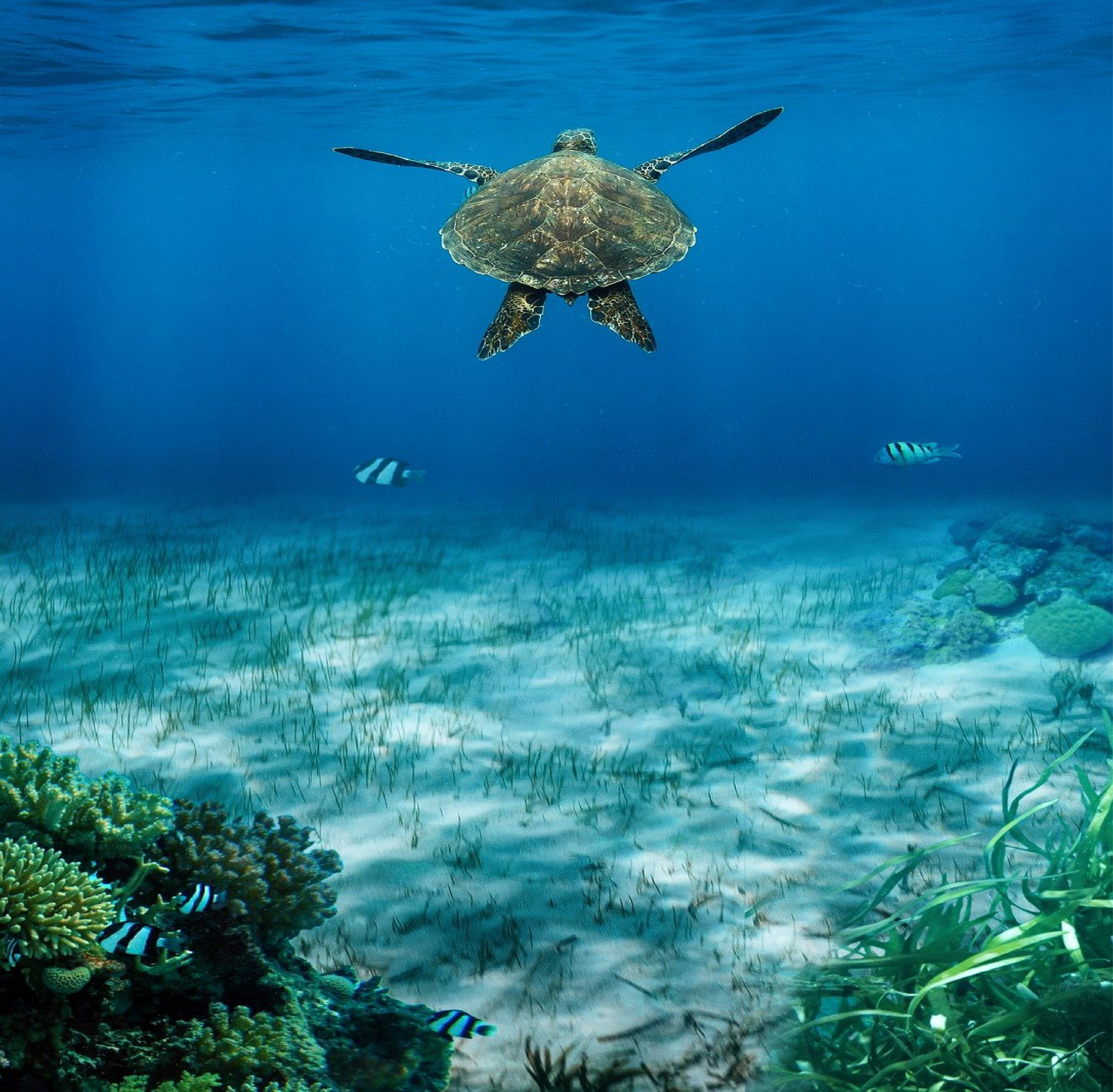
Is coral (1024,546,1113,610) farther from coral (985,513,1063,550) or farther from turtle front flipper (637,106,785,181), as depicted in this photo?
turtle front flipper (637,106,785,181)

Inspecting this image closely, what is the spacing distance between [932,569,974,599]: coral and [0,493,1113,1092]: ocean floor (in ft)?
1.54

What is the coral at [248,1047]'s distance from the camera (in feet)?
7.98

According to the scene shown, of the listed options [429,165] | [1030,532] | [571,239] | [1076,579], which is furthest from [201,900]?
[1030,532]

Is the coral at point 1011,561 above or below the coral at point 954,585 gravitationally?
above

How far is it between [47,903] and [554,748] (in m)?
4.31

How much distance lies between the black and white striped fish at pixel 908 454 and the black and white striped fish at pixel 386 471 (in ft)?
19.1

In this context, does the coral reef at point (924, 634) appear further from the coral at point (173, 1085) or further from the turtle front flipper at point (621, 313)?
the coral at point (173, 1085)

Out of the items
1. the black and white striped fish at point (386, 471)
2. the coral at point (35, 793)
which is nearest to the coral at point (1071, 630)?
the black and white striped fish at point (386, 471)

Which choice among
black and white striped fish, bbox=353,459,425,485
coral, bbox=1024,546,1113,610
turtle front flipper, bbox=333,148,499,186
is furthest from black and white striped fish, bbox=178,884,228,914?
coral, bbox=1024,546,1113,610

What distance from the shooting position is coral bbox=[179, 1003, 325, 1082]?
2.43 metres

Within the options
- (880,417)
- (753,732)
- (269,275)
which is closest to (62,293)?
(269,275)

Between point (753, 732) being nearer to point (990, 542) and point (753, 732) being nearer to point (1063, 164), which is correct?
point (990, 542)

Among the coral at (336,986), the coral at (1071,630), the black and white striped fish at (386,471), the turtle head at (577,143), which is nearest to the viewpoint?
the coral at (336,986)

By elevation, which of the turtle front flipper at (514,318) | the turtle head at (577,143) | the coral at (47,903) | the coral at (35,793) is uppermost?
the turtle head at (577,143)
